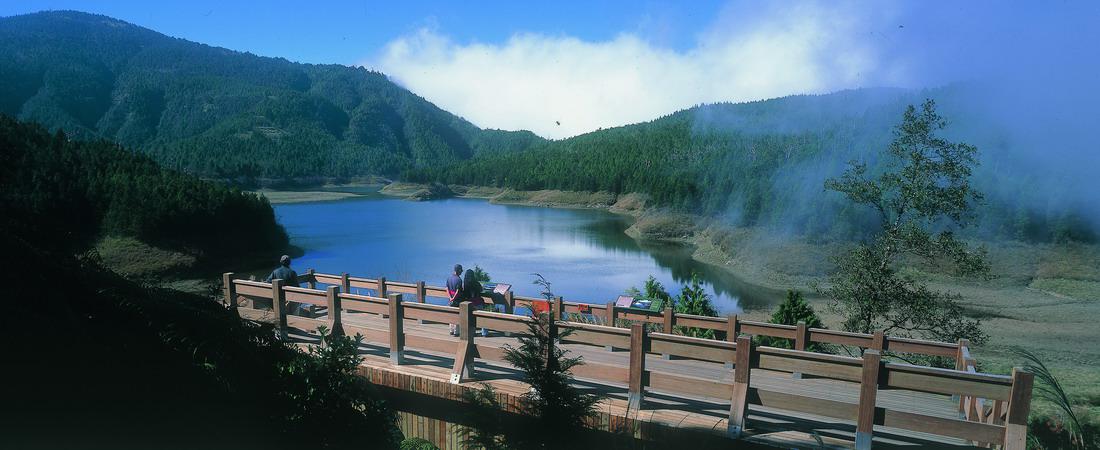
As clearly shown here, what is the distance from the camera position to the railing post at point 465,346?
21.2 feet

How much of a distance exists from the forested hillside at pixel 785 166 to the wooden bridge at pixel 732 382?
24.5ft

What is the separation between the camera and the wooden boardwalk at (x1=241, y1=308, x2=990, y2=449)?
5.45 meters

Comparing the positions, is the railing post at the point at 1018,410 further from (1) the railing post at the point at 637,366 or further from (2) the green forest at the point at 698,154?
(2) the green forest at the point at 698,154

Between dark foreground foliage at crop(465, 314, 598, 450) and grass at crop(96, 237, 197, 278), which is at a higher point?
dark foreground foliage at crop(465, 314, 598, 450)

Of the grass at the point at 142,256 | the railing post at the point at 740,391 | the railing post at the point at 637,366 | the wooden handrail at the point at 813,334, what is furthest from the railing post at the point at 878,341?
the grass at the point at 142,256

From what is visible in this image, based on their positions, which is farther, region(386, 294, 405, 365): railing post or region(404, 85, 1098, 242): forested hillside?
region(404, 85, 1098, 242): forested hillside

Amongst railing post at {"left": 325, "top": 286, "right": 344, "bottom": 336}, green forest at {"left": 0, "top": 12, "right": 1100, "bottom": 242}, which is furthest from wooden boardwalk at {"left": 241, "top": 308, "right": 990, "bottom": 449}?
green forest at {"left": 0, "top": 12, "right": 1100, "bottom": 242}

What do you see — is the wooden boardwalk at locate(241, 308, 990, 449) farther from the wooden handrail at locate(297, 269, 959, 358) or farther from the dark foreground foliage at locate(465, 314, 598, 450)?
the wooden handrail at locate(297, 269, 959, 358)

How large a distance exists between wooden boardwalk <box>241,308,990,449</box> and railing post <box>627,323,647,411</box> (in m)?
0.12

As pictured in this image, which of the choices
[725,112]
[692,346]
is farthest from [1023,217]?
[725,112]

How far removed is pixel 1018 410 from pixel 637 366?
287cm

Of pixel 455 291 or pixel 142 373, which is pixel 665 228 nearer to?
pixel 455 291

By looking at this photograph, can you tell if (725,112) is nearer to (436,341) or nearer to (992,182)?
(992,182)

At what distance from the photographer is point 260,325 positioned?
12.2ft
